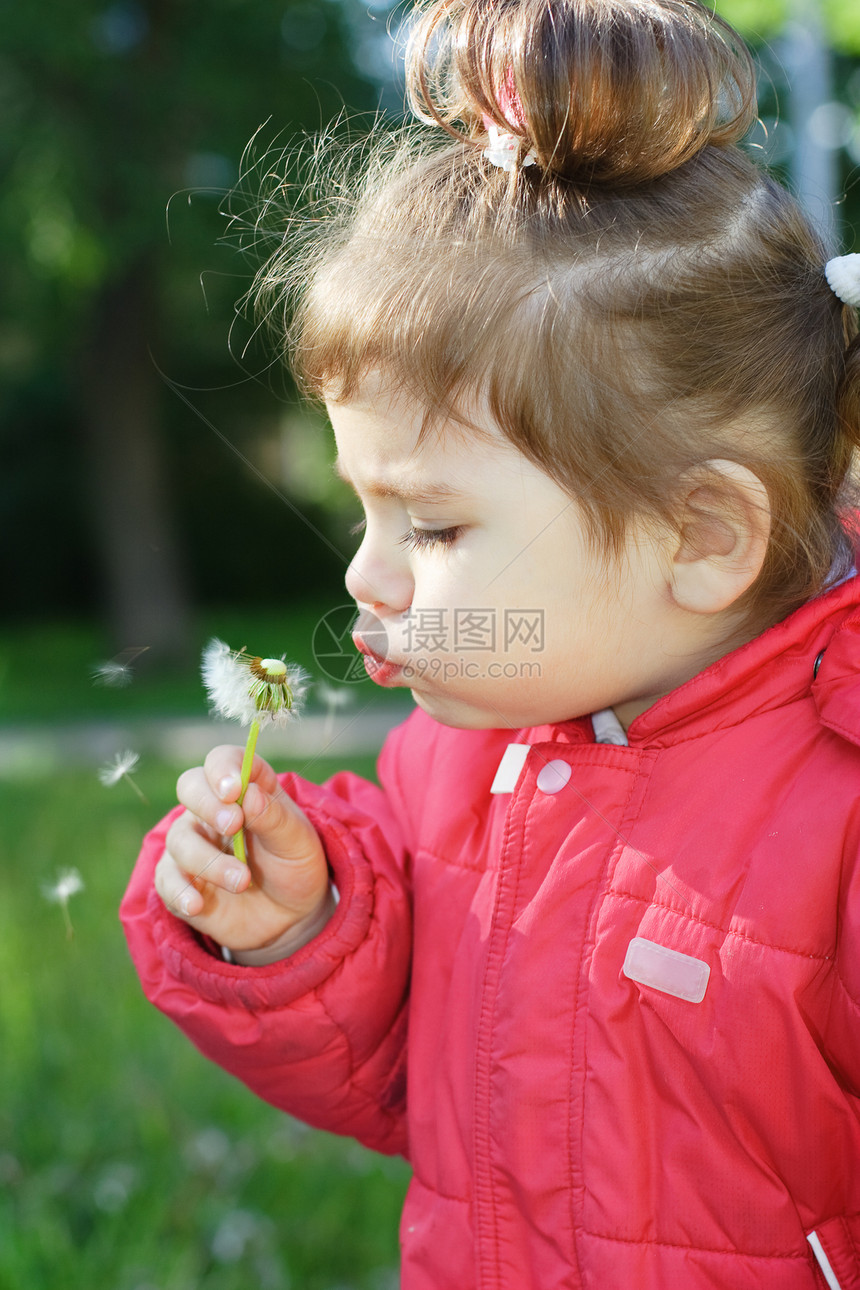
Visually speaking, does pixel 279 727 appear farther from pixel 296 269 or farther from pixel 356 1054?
pixel 296 269

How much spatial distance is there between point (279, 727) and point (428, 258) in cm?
52

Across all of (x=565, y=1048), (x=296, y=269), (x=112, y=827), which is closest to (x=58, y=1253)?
(x=565, y=1048)

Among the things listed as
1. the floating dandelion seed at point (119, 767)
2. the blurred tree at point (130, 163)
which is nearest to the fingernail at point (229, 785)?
the floating dandelion seed at point (119, 767)

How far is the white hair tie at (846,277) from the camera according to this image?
1.28m

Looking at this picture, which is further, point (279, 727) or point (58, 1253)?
point (58, 1253)

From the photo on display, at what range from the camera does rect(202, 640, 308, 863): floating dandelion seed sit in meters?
1.29

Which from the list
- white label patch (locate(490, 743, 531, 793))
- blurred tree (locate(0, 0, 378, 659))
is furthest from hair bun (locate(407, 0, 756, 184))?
blurred tree (locate(0, 0, 378, 659))

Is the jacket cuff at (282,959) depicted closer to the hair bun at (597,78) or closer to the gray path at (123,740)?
the hair bun at (597,78)

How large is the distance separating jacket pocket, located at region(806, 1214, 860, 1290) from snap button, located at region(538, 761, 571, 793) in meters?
0.51

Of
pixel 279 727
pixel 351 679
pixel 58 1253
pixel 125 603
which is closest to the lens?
pixel 279 727

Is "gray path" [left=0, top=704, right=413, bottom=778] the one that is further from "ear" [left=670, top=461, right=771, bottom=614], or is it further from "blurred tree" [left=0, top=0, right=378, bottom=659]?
"ear" [left=670, top=461, right=771, bottom=614]

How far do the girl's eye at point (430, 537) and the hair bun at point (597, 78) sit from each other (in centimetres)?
38

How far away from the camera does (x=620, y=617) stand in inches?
50.2

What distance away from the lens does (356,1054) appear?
152 centimetres
